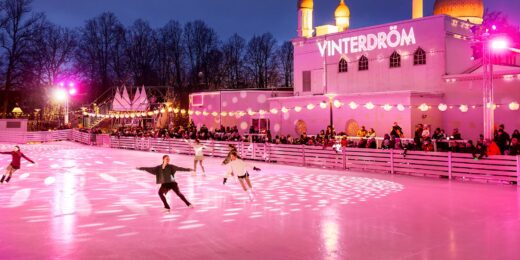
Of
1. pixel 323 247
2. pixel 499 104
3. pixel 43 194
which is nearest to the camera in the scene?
pixel 323 247

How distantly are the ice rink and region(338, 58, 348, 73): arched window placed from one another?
14.1m

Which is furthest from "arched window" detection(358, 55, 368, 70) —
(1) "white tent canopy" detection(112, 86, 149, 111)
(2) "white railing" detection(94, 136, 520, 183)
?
(1) "white tent canopy" detection(112, 86, 149, 111)

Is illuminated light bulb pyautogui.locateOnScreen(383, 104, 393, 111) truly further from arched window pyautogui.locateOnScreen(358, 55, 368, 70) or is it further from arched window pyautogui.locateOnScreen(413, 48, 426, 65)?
arched window pyautogui.locateOnScreen(358, 55, 368, 70)

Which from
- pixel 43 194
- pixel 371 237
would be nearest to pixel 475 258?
pixel 371 237

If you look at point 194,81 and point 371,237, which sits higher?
point 194,81

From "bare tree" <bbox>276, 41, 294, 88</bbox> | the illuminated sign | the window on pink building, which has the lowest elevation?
the window on pink building

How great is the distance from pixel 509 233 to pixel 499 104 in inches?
651

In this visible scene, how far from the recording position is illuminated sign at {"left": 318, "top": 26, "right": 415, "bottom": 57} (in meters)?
27.6

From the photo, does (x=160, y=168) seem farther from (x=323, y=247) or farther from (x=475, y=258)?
(x=475, y=258)

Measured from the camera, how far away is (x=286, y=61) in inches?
2484

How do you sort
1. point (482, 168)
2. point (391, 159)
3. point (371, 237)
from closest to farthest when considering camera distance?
point (371, 237) < point (482, 168) < point (391, 159)

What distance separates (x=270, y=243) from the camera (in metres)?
8.17

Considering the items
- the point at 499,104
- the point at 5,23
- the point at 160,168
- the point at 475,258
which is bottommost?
the point at 475,258

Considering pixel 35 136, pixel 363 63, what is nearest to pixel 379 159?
pixel 363 63
